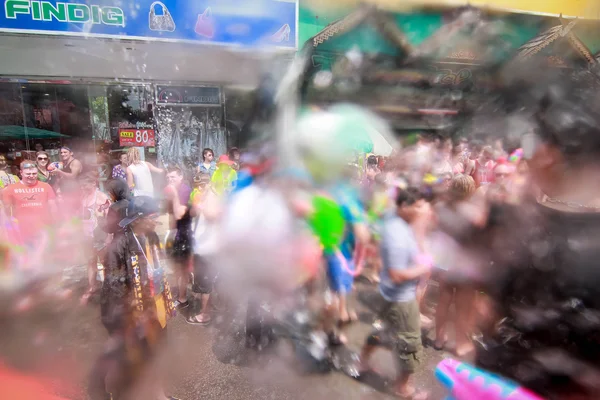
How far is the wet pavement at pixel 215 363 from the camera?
2.06 meters

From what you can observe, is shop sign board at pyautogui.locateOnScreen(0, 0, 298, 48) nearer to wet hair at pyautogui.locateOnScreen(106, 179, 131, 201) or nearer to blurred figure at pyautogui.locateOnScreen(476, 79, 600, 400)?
wet hair at pyautogui.locateOnScreen(106, 179, 131, 201)

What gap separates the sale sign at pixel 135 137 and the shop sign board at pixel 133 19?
59.2 inches

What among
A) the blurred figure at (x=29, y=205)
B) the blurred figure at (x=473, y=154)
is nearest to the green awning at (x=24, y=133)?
the blurred figure at (x=29, y=205)

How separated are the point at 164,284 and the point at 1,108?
5763mm

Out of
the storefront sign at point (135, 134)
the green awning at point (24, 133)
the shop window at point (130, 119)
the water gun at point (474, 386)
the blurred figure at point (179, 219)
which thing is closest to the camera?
the water gun at point (474, 386)

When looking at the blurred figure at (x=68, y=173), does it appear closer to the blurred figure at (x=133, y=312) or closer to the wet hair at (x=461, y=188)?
the blurred figure at (x=133, y=312)

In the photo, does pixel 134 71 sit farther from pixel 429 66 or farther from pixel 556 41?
pixel 556 41

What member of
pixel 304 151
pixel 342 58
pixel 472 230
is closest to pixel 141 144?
pixel 342 58

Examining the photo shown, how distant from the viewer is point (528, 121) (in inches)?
71.0

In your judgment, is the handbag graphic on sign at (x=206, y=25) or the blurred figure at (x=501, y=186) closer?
the blurred figure at (x=501, y=186)

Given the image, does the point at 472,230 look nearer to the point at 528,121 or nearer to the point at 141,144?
the point at 528,121

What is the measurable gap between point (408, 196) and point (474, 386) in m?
0.91

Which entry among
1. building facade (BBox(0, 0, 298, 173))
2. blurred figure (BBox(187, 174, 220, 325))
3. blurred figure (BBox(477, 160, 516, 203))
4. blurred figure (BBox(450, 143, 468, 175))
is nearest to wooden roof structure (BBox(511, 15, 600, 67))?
blurred figure (BBox(477, 160, 516, 203))

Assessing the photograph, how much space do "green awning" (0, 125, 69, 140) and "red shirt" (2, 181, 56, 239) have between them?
3.15 m
